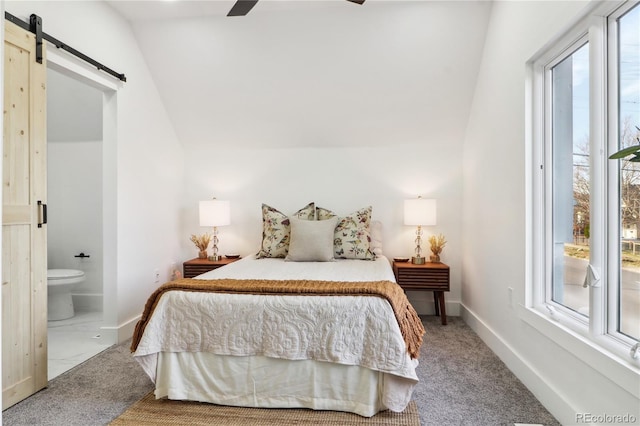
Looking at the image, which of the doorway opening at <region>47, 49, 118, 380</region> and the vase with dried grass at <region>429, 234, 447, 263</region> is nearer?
the doorway opening at <region>47, 49, 118, 380</region>

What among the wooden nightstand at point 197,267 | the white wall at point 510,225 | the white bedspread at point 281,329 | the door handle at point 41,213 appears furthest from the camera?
the wooden nightstand at point 197,267

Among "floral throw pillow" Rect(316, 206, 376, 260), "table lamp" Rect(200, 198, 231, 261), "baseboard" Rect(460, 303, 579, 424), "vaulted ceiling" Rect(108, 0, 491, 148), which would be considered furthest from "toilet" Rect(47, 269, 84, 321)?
"baseboard" Rect(460, 303, 579, 424)

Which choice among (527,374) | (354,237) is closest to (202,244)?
(354,237)

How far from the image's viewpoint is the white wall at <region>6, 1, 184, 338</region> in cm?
280

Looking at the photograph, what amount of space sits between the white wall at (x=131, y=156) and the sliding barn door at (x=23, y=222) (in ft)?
1.62

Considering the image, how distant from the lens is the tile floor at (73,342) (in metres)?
2.65

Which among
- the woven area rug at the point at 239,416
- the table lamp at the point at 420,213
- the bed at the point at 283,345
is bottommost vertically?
the woven area rug at the point at 239,416

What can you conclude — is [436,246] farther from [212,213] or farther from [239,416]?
[239,416]

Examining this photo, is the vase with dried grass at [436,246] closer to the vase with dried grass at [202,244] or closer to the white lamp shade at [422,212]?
the white lamp shade at [422,212]

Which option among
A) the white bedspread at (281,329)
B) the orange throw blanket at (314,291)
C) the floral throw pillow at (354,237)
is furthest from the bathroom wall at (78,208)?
the floral throw pillow at (354,237)

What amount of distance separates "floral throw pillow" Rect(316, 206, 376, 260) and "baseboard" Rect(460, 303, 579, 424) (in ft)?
3.68

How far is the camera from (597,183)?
1.74 metres

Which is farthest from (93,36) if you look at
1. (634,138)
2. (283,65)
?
(634,138)

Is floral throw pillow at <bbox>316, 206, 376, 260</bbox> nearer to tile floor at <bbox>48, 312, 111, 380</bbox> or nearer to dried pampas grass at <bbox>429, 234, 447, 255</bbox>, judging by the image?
dried pampas grass at <bbox>429, 234, 447, 255</bbox>
